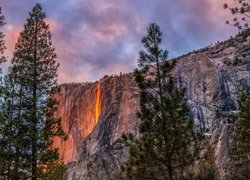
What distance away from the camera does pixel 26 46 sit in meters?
27.0

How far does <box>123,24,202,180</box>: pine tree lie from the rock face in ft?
97.5

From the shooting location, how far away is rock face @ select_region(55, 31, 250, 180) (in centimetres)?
6594

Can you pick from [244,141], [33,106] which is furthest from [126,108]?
[33,106]

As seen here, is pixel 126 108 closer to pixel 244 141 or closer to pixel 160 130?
pixel 244 141

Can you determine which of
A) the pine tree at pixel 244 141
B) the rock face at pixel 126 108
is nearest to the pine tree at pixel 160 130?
the pine tree at pixel 244 141

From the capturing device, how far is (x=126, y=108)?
8669 cm

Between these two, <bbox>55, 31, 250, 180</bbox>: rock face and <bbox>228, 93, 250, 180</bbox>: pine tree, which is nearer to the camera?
<bbox>228, 93, 250, 180</bbox>: pine tree

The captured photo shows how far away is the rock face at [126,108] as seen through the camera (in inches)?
2596

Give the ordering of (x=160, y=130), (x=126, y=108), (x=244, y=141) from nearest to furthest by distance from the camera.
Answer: (x=160, y=130), (x=244, y=141), (x=126, y=108)

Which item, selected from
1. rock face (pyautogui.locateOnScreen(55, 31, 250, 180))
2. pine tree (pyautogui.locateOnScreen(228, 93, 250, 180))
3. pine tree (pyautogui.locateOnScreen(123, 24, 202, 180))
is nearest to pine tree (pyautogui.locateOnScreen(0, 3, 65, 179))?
pine tree (pyautogui.locateOnScreen(123, 24, 202, 180))

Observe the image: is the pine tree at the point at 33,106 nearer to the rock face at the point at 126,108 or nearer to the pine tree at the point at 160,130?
the pine tree at the point at 160,130

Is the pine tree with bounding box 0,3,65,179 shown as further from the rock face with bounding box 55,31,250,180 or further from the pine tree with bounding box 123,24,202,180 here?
the rock face with bounding box 55,31,250,180

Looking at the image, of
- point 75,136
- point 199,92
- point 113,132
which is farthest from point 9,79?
point 75,136

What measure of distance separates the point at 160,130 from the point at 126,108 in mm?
68548
